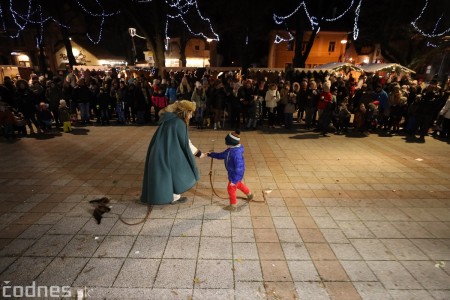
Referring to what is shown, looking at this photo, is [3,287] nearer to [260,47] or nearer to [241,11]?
[241,11]

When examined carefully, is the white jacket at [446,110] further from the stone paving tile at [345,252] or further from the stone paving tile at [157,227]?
the stone paving tile at [157,227]

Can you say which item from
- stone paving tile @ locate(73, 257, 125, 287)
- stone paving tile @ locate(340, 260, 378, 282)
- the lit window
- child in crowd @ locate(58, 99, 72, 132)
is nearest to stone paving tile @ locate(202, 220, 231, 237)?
stone paving tile @ locate(73, 257, 125, 287)

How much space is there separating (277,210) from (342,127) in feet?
25.6

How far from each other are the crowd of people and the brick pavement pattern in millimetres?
3326

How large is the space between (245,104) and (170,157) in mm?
7397

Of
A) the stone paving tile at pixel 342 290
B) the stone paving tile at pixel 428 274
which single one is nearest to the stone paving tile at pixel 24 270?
the stone paving tile at pixel 342 290

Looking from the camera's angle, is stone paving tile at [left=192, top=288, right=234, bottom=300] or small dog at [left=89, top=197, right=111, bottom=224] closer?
stone paving tile at [left=192, top=288, right=234, bottom=300]

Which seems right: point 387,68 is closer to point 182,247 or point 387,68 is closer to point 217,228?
point 217,228

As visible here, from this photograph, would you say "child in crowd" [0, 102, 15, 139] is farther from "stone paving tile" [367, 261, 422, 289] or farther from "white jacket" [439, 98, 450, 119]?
"white jacket" [439, 98, 450, 119]

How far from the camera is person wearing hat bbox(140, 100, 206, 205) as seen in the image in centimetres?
461

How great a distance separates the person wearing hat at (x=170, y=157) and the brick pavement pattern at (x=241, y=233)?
47cm

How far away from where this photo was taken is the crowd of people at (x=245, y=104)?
34.3 feet

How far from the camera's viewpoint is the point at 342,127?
11500 millimetres

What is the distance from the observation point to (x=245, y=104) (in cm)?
1152
